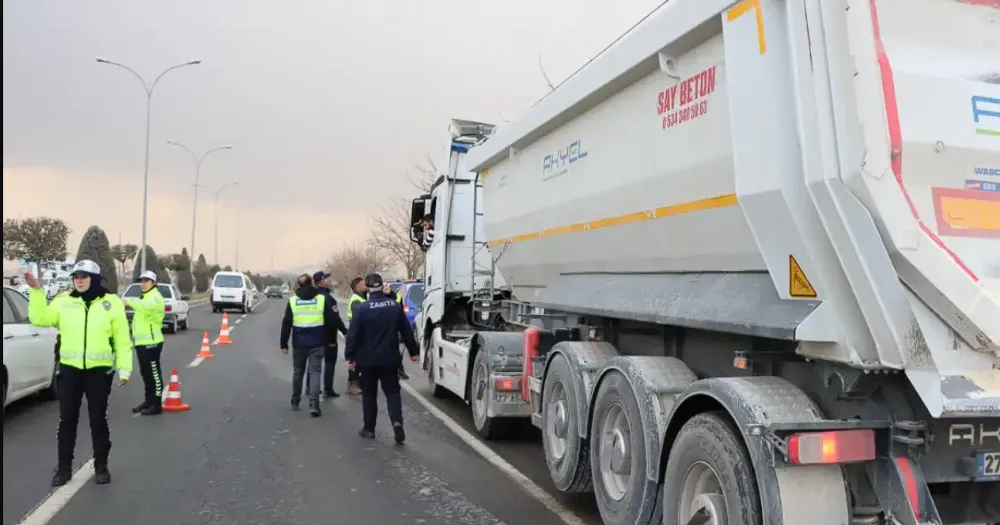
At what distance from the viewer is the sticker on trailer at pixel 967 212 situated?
3102mm

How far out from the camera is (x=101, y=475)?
608cm

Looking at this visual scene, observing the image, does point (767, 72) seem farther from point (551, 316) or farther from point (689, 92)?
point (551, 316)

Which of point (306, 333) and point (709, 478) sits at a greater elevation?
point (306, 333)

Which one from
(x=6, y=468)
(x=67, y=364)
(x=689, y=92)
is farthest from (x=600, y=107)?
(x=6, y=468)

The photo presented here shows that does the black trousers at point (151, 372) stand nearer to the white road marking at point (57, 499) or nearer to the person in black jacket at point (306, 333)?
the person in black jacket at point (306, 333)

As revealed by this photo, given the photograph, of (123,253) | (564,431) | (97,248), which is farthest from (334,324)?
(123,253)

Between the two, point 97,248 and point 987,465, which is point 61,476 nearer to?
point 987,465

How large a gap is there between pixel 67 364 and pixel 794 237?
17.8ft

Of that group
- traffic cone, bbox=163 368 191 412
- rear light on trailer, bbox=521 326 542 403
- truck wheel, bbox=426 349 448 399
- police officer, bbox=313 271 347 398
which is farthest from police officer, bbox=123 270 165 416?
rear light on trailer, bbox=521 326 542 403

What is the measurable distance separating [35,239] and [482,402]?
146 feet

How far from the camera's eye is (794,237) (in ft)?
10.8

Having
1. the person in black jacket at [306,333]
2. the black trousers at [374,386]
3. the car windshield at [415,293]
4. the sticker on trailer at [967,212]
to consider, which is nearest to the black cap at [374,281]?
the black trousers at [374,386]

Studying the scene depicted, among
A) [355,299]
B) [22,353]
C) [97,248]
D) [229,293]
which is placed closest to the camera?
[22,353]

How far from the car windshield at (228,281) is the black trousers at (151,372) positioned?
27.0 m
